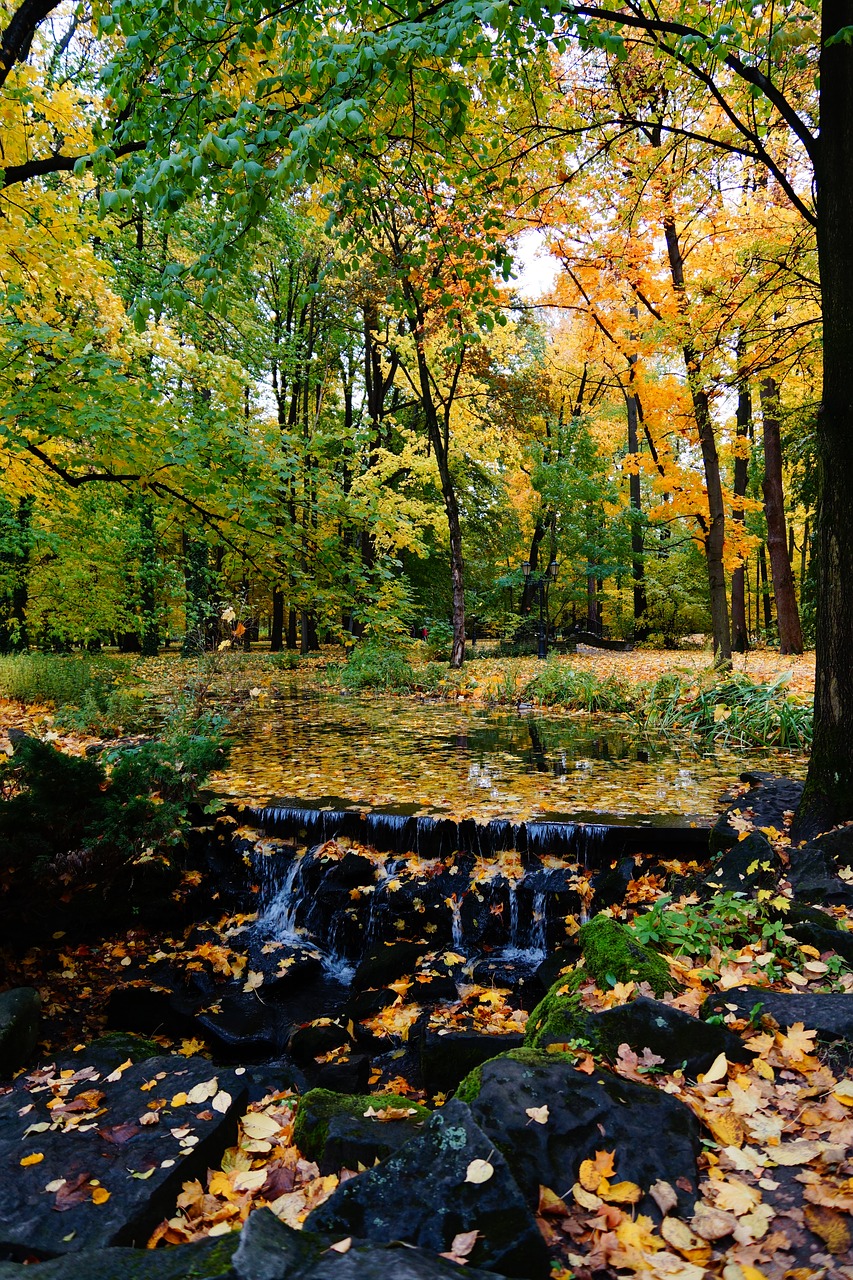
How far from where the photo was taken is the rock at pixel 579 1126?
6.45ft

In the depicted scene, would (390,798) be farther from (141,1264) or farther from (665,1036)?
(141,1264)

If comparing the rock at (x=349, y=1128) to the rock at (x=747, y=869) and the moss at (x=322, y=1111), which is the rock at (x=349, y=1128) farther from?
the rock at (x=747, y=869)

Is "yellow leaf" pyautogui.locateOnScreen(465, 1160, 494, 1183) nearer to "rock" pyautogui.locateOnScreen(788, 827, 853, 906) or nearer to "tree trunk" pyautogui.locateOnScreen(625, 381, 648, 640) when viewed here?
"rock" pyautogui.locateOnScreen(788, 827, 853, 906)

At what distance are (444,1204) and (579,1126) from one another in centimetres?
54

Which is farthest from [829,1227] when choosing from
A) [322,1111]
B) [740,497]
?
[740,497]

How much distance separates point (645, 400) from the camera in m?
18.6

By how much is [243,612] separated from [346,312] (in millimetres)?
11907

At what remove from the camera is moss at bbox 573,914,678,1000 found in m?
3.18

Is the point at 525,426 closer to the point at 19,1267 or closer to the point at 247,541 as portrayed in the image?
the point at 247,541

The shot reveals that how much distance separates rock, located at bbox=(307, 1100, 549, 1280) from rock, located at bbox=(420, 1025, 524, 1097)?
1.63 meters

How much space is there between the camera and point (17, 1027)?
140 inches

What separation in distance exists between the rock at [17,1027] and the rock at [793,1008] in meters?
3.43

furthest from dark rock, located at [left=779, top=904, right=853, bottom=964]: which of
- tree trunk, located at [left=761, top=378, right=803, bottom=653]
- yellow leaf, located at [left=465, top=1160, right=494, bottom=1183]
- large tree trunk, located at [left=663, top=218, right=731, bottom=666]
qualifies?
tree trunk, located at [left=761, top=378, right=803, bottom=653]

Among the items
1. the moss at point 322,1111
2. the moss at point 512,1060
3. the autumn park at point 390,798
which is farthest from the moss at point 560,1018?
the moss at point 322,1111
